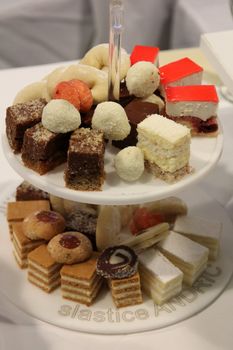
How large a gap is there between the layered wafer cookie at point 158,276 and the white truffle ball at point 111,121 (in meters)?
0.25

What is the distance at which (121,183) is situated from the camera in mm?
963

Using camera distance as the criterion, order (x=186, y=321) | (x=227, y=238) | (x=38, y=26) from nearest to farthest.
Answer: (x=186, y=321) < (x=227, y=238) < (x=38, y=26)

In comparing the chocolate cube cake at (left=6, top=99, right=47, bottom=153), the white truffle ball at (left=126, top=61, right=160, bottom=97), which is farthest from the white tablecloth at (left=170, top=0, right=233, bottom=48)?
the chocolate cube cake at (left=6, top=99, right=47, bottom=153)

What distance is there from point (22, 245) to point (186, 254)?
1.02 ft

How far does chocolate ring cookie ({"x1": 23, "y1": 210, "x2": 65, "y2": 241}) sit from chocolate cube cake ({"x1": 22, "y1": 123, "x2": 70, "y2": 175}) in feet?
0.59

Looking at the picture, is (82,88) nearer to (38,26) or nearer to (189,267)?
(189,267)

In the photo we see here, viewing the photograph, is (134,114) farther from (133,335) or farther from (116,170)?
(133,335)

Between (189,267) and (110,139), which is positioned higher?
(110,139)

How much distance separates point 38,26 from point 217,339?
4.60 ft

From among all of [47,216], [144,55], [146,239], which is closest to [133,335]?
[146,239]

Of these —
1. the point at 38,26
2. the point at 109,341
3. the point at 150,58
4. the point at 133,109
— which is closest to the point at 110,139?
the point at 133,109

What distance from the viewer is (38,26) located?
209 cm

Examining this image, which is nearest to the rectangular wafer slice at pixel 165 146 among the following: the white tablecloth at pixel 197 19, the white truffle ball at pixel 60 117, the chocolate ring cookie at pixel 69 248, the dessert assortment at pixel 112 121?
the dessert assortment at pixel 112 121

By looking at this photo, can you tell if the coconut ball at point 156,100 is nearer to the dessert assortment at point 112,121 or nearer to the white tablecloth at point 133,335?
the dessert assortment at point 112,121
